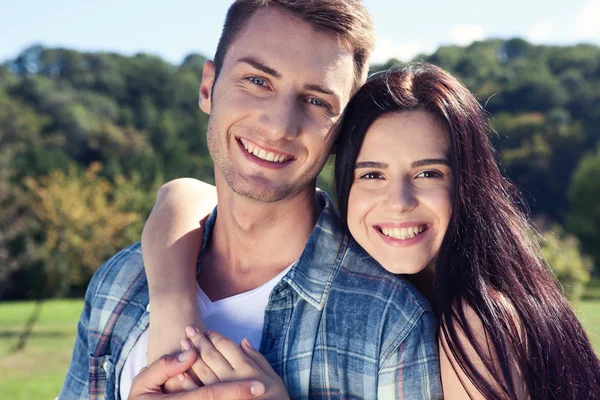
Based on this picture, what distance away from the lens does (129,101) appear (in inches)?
2116

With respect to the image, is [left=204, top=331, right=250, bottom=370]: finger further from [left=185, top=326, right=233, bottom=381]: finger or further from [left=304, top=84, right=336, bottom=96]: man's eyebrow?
[left=304, top=84, right=336, bottom=96]: man's eyebrow

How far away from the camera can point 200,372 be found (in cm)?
220

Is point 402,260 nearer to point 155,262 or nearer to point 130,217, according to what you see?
point 155,262

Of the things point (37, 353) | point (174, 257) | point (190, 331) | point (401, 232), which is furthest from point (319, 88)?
point (37, 353)

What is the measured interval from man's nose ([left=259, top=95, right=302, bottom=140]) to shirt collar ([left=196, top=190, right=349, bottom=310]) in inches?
14.8

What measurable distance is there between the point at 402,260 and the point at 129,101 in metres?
53.6

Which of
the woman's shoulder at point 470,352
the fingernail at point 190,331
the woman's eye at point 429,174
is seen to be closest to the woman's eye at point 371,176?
the woman's eye at point 429,174

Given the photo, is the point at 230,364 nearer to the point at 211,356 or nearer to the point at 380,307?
the point at 211,356

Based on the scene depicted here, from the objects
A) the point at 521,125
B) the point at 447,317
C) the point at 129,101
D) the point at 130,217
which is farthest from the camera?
the point at 129,101

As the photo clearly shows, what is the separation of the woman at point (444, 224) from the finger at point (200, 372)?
144mm

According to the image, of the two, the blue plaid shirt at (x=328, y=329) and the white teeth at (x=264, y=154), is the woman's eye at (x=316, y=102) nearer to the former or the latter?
the white teeth at (x=264, y=154)

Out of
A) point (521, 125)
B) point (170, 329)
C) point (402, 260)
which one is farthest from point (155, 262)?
point (521, 125)

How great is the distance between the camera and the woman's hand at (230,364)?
214 cm

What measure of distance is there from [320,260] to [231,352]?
1.73ft
